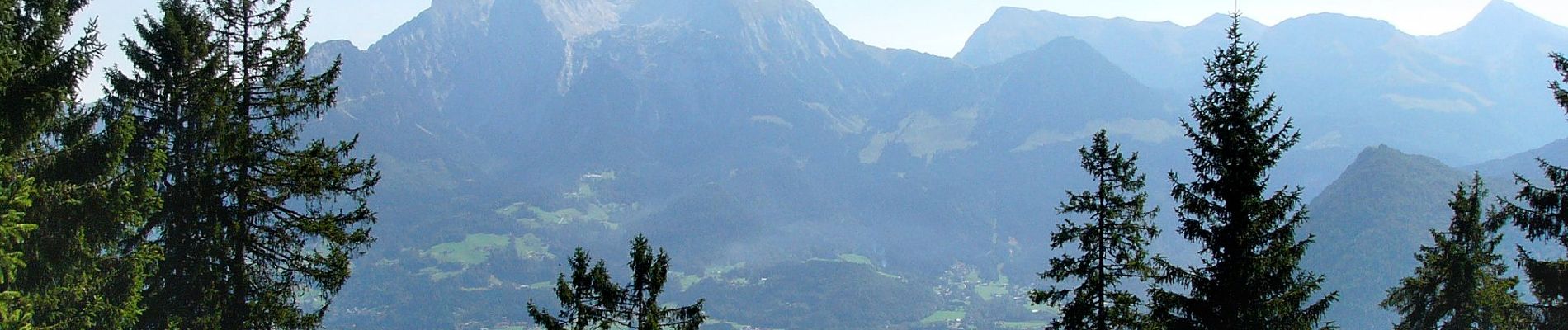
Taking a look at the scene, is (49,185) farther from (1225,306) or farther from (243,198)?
(1225,306)

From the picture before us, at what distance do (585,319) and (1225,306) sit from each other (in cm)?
1264

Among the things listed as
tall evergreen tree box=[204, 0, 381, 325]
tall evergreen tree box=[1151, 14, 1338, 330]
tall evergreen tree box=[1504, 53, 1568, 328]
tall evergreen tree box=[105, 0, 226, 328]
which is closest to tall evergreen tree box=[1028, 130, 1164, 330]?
tall evergreen tree box=[1151, 14, 1338, 330]

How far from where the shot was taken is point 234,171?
19.3 m

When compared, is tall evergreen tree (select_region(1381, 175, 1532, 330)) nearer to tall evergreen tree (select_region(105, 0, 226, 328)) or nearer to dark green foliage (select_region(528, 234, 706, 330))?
dark green foliage (select_region(528, 234, 706, 330))

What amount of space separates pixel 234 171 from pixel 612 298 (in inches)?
319

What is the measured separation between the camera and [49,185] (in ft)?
53.4

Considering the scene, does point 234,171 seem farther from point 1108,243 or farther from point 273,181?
point 1108,243

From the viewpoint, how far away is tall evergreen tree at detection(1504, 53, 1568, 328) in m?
19.4

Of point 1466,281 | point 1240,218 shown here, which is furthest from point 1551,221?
point 1240,218

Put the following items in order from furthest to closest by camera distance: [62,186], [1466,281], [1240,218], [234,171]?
1. [1466,281]
2. [234,171]
3. [1240,218]
4. [62,186]

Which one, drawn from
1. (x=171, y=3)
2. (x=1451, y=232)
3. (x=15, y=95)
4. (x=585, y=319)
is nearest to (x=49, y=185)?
(x=15, y=95)

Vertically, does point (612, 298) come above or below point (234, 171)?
below

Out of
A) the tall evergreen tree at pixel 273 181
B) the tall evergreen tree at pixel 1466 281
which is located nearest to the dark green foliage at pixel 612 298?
the tall evergreen tree at pixel 273 181

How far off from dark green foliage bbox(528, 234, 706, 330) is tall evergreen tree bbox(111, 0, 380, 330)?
4877mm
